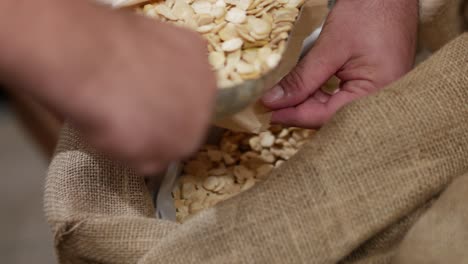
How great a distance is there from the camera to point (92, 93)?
38 cm

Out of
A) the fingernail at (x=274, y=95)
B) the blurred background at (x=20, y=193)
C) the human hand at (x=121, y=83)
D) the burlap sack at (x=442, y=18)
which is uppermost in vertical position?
the human hand at (x=121, y=83)

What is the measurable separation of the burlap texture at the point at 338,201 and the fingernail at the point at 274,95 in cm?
12

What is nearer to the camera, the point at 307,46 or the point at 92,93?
the point at 92,93

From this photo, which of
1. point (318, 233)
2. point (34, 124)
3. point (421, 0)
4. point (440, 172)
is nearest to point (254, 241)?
point (318, 233)

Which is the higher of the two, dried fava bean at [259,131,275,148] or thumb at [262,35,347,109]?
thumb at [262,35,347,109]

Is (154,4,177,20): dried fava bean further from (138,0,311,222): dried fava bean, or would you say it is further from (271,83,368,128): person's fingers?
(271,83,368,128): person's fingers

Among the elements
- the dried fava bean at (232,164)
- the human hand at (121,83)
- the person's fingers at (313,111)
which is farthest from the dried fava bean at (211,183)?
the human hand at (121,83)

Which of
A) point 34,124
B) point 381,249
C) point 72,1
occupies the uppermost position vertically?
point 72,1

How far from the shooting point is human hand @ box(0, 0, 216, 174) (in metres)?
0.37

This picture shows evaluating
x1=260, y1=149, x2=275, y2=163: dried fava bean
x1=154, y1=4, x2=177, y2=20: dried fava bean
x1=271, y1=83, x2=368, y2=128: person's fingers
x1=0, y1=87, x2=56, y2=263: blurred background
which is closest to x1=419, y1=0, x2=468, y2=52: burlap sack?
x1=271, y1=83, x2=368, y2=128: person's fingers

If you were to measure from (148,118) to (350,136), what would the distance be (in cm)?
25

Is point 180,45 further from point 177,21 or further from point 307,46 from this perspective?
point 307,46

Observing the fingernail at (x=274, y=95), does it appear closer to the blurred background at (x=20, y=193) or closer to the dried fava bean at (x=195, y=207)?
the dried fava bean at (x=195, y=207)

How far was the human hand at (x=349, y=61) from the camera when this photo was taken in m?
0.73
